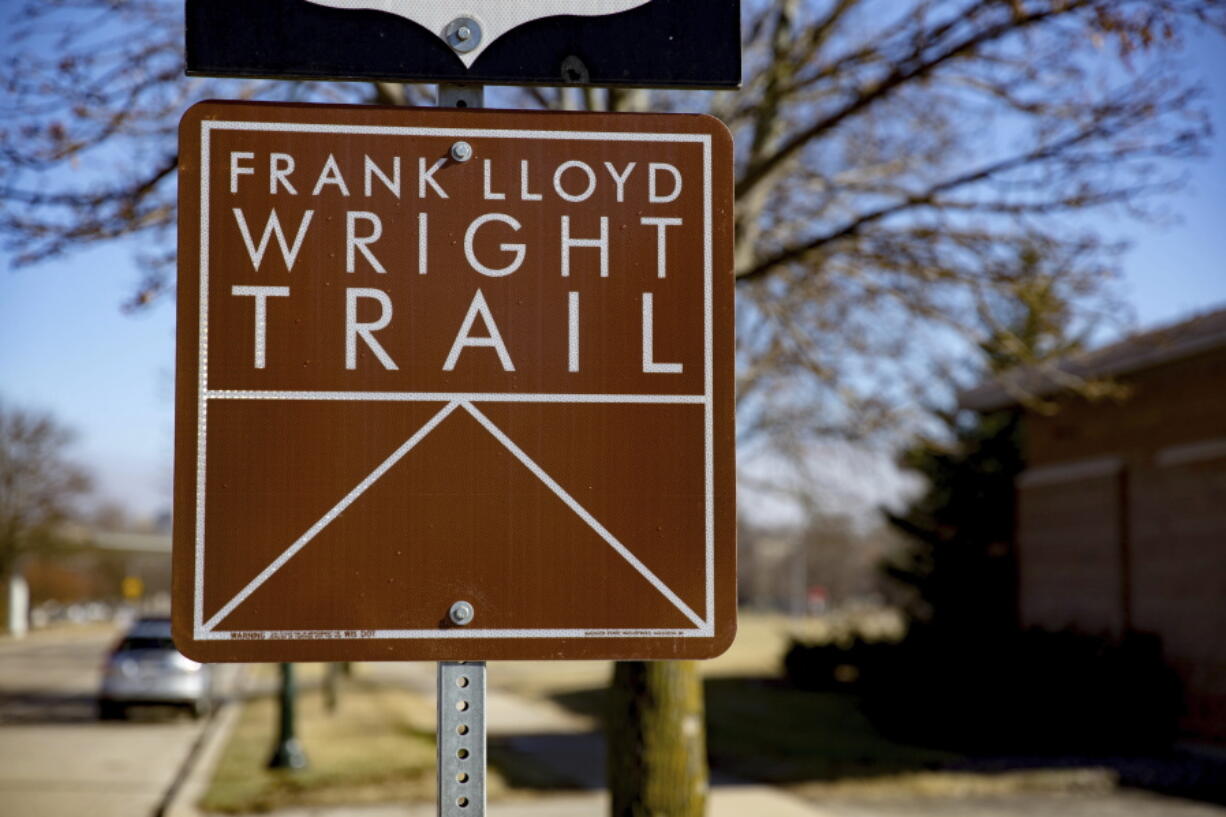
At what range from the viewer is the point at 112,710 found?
66.9ft

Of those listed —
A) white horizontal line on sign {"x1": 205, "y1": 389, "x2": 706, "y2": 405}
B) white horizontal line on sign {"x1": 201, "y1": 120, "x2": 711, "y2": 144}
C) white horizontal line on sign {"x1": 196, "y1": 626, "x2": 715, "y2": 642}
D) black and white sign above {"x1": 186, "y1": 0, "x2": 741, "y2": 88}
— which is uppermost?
black and white sign above {"x1": 186, "y1": 0, "x2": 741, "y2": 88}

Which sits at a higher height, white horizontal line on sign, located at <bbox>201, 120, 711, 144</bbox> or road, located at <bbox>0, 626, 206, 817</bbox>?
white horizontal line on sign, located at <bbox>201, 120, 711, 144</bbox>

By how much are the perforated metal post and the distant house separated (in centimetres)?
1221

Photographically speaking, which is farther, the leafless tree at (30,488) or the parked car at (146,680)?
the leafless tree at (30,488)

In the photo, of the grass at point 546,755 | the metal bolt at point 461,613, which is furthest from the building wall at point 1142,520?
the metal bolt at point 461,613

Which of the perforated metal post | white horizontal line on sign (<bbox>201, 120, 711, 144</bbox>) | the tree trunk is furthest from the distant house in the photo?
the perforated metal post

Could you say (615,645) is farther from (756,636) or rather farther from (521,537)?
(756,636)

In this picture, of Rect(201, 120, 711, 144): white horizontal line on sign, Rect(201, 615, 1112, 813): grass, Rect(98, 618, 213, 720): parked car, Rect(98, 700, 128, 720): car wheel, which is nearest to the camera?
Rect(201, 120, 711, 144): white horizontal line on sign

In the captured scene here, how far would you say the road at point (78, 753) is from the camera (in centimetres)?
1186

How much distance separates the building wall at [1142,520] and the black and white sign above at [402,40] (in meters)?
14.6

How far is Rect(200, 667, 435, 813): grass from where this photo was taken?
11.4 m

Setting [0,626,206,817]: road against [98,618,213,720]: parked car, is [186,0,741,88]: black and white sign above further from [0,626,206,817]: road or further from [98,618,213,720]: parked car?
[98,618,213,720]: parked car

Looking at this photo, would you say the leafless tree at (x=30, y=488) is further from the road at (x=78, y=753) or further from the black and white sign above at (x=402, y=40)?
the black and white sign above at (x=402, y=40)

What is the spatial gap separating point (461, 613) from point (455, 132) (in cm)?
78
